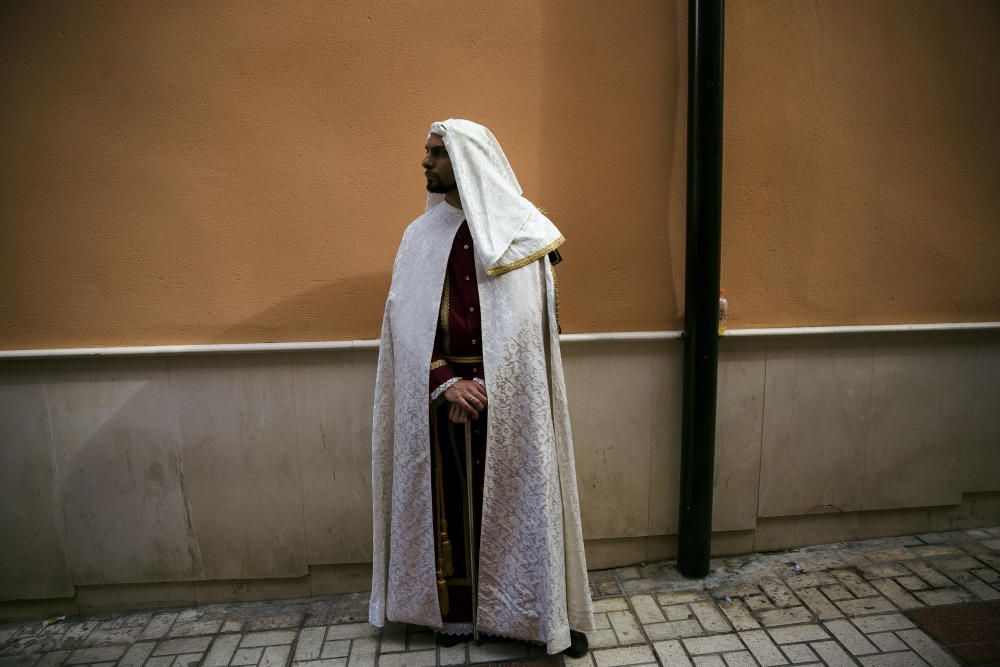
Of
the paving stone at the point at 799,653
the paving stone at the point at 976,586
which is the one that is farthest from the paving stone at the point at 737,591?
the paving stone at the point at 976,586

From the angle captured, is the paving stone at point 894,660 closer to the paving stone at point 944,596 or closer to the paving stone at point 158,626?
the paving stone at point 944,596

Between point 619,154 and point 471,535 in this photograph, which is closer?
point 471,535

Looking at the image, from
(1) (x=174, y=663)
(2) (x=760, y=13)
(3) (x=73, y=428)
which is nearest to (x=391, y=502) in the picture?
(1) (x=174, y=663)

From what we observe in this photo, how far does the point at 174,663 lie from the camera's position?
2.72 m

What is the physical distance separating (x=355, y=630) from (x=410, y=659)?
0.35 m

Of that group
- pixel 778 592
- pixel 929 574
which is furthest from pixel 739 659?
pixel 929 574

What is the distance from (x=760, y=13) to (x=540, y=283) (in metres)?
1.81

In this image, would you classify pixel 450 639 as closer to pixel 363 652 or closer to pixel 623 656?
pixel 363 652

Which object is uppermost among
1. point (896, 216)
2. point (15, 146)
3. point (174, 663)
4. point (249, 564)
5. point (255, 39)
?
point (255, 39)

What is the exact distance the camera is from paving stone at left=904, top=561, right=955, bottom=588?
3.11 m

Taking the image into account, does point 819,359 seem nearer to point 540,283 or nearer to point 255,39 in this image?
point 540,283

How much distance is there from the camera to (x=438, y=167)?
2.54 m

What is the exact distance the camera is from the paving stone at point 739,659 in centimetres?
259

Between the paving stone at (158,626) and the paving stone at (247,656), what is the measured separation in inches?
17.2
